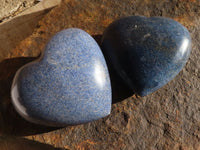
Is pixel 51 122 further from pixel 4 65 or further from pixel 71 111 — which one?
pixel 4 65

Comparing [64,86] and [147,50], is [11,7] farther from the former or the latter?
[147,50]

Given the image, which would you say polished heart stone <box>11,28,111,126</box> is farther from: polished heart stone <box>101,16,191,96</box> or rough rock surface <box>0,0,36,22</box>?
rough rock surface <box>0,0,36,22</box>

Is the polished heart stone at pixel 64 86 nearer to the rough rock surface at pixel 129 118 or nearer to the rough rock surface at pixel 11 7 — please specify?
the rough rock surface at pixel 129 118

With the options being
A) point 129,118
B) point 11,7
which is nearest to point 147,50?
point 129,118

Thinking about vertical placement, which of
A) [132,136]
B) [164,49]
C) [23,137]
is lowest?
[132,136]

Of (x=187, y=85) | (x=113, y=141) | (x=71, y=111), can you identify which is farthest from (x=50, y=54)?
(x=187, y=85)

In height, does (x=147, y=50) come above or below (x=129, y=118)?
above

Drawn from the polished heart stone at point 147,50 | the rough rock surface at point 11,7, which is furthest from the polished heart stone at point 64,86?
the rough rock surface at point 11,7
